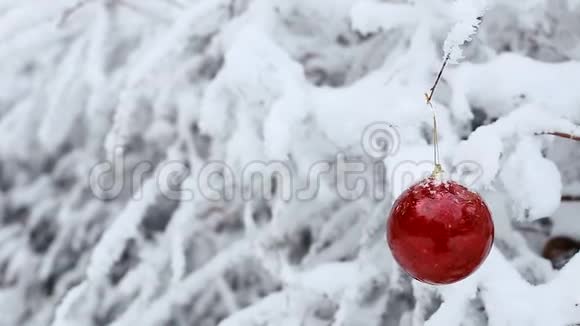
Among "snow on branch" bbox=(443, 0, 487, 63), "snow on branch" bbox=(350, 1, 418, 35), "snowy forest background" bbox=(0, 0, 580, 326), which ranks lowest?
"snowy forest background" bbox=(0, 0, 580, 326)

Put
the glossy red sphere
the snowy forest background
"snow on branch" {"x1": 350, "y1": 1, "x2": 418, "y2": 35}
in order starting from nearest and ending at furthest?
the glossy red sphere
the snowy forest background
"snow on branch" {"x1": 350, "y1": 1, "x2": 418, "y2": 35}

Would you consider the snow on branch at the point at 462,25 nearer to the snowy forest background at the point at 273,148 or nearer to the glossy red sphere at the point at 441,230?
the snowy forest background at the point at 273,148

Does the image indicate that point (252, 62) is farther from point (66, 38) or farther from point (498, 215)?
point (66, 38)

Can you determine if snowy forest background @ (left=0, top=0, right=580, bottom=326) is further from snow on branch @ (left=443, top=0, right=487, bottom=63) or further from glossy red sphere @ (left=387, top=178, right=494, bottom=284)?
glossy red sphere @ (left=387, top=178, right=494, bottom=284)

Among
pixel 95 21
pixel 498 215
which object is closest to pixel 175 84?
pixel 95 21

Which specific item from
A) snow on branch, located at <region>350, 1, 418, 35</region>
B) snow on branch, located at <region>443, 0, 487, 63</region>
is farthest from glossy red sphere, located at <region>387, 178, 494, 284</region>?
snow on branch, located at <region>350, 1, 418, 35</region>

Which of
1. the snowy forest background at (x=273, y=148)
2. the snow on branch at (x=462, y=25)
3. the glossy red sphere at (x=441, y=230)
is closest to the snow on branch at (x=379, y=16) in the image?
the snowy forest background at (x=273, y=148)
